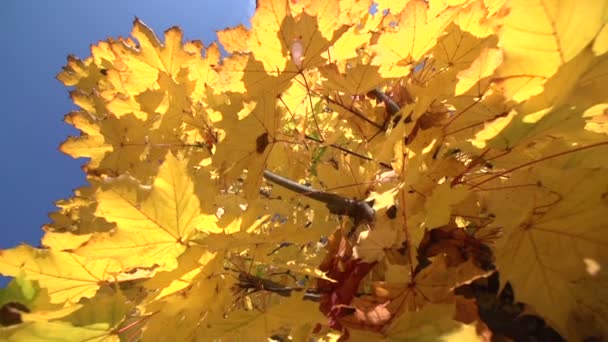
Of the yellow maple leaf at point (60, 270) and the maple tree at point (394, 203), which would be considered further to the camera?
the yellow maple leaf at point (60, 270)

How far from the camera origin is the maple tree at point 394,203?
51 centimetres

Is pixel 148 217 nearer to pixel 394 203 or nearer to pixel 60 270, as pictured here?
pixel 60 270

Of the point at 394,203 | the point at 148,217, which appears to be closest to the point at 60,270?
the point at 148,217

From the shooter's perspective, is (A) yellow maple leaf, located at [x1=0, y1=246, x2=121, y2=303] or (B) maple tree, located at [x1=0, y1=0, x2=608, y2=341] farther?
(A) yellow maple leaf, located at [x1=0, y1=246, x2=121, y2=303]

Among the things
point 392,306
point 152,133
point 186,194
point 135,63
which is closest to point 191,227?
point 186,194

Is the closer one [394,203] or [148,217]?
[148,217]

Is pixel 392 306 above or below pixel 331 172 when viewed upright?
below

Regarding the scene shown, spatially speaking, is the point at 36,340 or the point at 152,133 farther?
the point at 152,133

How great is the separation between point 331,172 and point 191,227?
14.2 inches

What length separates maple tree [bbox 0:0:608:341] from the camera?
1.66 ft

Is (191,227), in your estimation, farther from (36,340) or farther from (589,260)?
(589,260)

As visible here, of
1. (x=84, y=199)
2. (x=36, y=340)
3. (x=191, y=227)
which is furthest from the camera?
(x=84, y=199)

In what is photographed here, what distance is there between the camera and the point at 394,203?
2.34 ft

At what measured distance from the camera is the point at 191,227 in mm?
644
